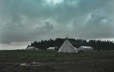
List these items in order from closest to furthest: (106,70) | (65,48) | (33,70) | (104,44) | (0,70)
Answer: (106,70) < (33,70) < (0,70) < (65,48) < (104,44)

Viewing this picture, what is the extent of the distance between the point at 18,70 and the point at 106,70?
A: 830 centimetres

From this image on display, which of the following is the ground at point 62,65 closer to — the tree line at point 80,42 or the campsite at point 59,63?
the campsite at point 59,63

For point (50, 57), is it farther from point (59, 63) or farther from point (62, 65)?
point (62, 65)

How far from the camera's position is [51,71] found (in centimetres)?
2536

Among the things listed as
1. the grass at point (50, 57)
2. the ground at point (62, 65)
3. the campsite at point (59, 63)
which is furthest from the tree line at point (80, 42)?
the ground at point (62, 65)

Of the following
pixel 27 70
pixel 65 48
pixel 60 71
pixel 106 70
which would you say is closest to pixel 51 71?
pixel 60 71

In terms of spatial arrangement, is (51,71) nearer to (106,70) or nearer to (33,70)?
(33,70)

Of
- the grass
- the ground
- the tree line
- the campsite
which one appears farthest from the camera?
the tree line

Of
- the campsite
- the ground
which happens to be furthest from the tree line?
the ground

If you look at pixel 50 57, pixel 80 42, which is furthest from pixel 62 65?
pixel 80 42

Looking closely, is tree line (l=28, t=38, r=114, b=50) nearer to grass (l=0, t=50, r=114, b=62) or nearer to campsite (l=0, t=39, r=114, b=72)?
campsite (l=0, t=39, r=114, b=72)

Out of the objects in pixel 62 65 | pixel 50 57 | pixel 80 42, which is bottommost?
pixel 62 65

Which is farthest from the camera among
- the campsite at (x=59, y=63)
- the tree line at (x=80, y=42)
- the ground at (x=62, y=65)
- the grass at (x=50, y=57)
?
the tree line at (x=80, y=42)

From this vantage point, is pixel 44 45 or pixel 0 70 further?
pixel 44 45
